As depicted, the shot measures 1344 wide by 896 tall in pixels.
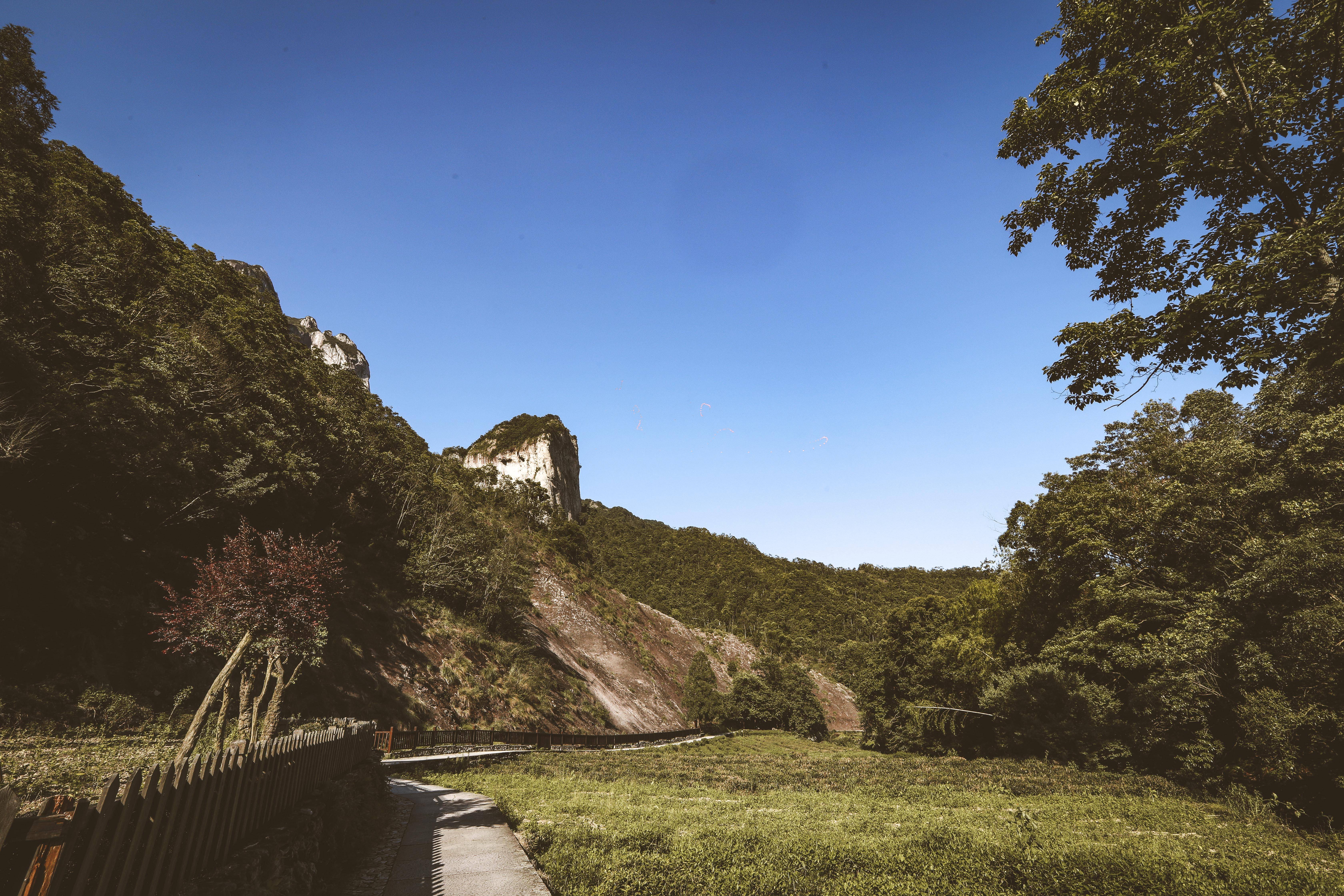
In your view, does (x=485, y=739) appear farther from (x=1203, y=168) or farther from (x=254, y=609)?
(x=1203, y=168)

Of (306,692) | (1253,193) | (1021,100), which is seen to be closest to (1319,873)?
(1253,193)

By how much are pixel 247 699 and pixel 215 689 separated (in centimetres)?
333

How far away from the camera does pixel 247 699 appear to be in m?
13.7

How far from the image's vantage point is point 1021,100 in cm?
900

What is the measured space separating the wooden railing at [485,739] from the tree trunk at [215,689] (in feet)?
15.8

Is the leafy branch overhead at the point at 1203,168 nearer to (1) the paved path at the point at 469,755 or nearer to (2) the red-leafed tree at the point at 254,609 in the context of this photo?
(2) the red-leafed tree at the point at 254,609

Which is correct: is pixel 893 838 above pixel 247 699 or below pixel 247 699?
below

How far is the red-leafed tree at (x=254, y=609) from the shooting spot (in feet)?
40.0

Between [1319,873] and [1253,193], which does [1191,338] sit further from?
[1319,873]

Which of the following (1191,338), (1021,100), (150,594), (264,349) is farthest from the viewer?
(264,349)

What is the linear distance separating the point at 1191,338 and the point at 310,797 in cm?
1452

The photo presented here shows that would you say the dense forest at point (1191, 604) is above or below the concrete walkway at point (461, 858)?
above

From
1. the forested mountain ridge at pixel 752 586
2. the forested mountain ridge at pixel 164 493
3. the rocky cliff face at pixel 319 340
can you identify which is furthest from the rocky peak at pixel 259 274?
the forested mountain ridge at pixel 752 586

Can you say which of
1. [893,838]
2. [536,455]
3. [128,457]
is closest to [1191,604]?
[893,838]
